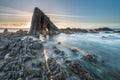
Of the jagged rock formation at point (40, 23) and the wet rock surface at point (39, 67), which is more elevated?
the jagged rock formation at point (40, 23)

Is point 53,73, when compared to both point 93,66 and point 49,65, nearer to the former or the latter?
point 49,65

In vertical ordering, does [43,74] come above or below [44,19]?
below

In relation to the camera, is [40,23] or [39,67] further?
[40,23]

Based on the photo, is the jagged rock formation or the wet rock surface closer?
the wet rock surface

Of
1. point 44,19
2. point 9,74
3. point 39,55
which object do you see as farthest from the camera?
point 44,19

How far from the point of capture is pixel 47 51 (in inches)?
604

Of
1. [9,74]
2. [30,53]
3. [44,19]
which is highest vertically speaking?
[44,19]

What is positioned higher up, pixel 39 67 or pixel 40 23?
pixel 40 23

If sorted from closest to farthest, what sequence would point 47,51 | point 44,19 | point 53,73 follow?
point 53,73, point 47,51, point 44,19

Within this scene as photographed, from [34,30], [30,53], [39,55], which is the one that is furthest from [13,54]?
[34,30]

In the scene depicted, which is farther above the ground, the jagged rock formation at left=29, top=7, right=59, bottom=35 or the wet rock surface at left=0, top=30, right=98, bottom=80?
the jagged rock formation at left=29, top=7, right=59, bottom=35

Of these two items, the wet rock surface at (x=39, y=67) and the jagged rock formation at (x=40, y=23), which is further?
the jagged rock formation at (x=40, y=23)

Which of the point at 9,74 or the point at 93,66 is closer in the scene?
the point at 9,74

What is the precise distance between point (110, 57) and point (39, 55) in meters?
8.16
